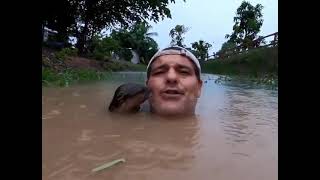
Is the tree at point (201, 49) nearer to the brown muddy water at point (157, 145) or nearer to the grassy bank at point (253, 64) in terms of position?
the grassy bank at point (253, 64)

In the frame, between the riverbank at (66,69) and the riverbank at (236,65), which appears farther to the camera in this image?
the riverbank at (236,65)

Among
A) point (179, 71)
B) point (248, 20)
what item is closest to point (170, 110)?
point (179, 71)

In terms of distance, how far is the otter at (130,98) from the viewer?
4621mm

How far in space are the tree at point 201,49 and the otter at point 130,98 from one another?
31416 millimetres

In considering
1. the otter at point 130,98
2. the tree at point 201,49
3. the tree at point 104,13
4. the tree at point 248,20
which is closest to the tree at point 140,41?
the tree at point 201,49

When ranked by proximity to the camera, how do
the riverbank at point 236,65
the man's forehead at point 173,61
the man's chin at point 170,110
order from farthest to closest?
1. the riverbank at point 236,65
2. the man's forehead at point 173,61
3. the man's chin at point 170,110

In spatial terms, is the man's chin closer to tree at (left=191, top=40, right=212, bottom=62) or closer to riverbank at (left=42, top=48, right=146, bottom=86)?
riverbank at (left=42, top=48, right=146, bottom=86)

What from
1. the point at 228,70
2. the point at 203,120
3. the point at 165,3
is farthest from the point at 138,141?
the point at 228,70

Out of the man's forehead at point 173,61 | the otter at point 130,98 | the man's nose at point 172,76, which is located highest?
the man's forehead at point 173,61

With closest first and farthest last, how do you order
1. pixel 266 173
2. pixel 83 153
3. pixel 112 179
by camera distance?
pixel 112 179 → pixel 266 173 → pixel 83 153

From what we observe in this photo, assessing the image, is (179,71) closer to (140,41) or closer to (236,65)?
(236,65)
